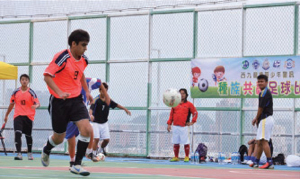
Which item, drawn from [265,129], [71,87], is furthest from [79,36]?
[265,129]

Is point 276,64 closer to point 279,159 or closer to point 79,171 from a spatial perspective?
point 279,159

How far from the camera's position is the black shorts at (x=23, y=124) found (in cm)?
1507

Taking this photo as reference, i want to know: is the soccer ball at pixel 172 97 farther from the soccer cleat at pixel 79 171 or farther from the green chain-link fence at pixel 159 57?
the soccer cleat at pixel 79 171

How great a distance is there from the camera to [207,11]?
17.0 meters

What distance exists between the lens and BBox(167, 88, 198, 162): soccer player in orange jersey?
16391 mm

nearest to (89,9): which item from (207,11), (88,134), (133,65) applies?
(133,65)

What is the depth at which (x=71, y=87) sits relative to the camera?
8312 mm

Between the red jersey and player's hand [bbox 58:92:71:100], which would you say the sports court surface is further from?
the red jersey

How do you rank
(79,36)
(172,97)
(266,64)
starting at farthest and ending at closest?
(266,64), (172,97), (79,36)

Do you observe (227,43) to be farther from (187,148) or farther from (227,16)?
(187,148)

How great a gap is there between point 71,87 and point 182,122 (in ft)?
27.8

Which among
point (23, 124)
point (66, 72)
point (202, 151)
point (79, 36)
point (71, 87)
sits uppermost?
point (79, 36)

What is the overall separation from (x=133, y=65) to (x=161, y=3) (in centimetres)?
201

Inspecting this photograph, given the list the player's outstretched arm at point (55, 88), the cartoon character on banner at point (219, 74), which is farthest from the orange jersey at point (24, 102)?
the player's outstretched arm at point (55, 88)
